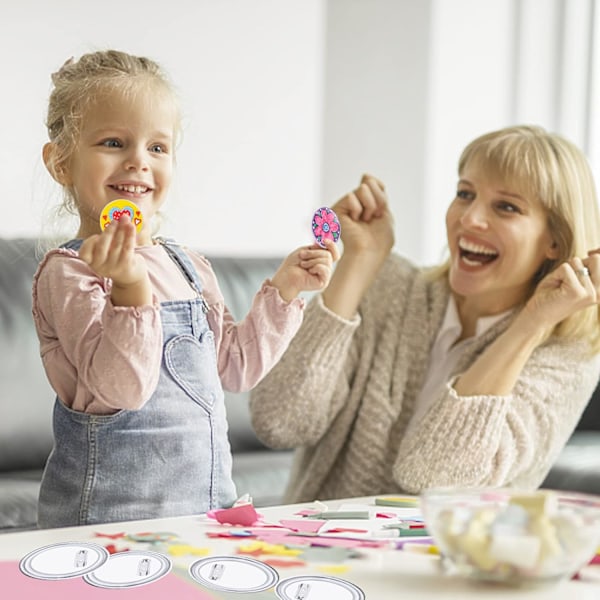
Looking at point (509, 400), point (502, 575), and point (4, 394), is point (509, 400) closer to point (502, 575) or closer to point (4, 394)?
point (502, 575)

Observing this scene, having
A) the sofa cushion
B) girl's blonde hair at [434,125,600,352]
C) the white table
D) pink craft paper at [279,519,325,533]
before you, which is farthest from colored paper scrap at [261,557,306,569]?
the sofa cushion

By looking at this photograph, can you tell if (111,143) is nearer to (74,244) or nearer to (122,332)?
(74,244)

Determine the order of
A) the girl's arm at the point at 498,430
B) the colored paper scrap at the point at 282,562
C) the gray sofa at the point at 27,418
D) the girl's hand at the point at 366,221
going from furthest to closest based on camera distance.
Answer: the gray sofa at the point at 27,418 → the girl's hand at the point at 366,221 → the girl's arm at the point at 498,430 → the colored paper scrap at the point at 282,562

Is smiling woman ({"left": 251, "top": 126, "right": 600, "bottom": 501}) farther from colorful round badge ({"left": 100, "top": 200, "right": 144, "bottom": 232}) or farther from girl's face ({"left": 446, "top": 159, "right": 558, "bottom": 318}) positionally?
colorful round badge ({"left": 100, "top": 200, "right": 144, "bottom": 232})

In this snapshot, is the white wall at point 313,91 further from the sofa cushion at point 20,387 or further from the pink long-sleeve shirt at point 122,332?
the pink long-sleeve shirt at point 122,332

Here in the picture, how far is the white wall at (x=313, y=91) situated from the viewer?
2816mm

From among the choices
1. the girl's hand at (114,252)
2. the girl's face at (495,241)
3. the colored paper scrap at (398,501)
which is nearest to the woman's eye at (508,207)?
the girl's face at (495,241)

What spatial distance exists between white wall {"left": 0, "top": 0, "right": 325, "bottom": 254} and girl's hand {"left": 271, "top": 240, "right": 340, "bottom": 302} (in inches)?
55.3

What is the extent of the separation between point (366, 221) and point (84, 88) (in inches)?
31.8

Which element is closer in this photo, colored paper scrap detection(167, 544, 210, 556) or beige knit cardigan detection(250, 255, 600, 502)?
colored paper scrap detection(167, 544, 210, 556)

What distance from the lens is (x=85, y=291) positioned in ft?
4.00

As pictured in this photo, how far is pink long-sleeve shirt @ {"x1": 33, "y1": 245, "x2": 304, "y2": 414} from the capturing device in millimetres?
1142

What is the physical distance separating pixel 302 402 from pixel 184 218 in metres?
→ 1.35

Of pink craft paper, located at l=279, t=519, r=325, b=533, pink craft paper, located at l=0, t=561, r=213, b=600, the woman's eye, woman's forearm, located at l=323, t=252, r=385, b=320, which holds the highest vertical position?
the woman's eye
